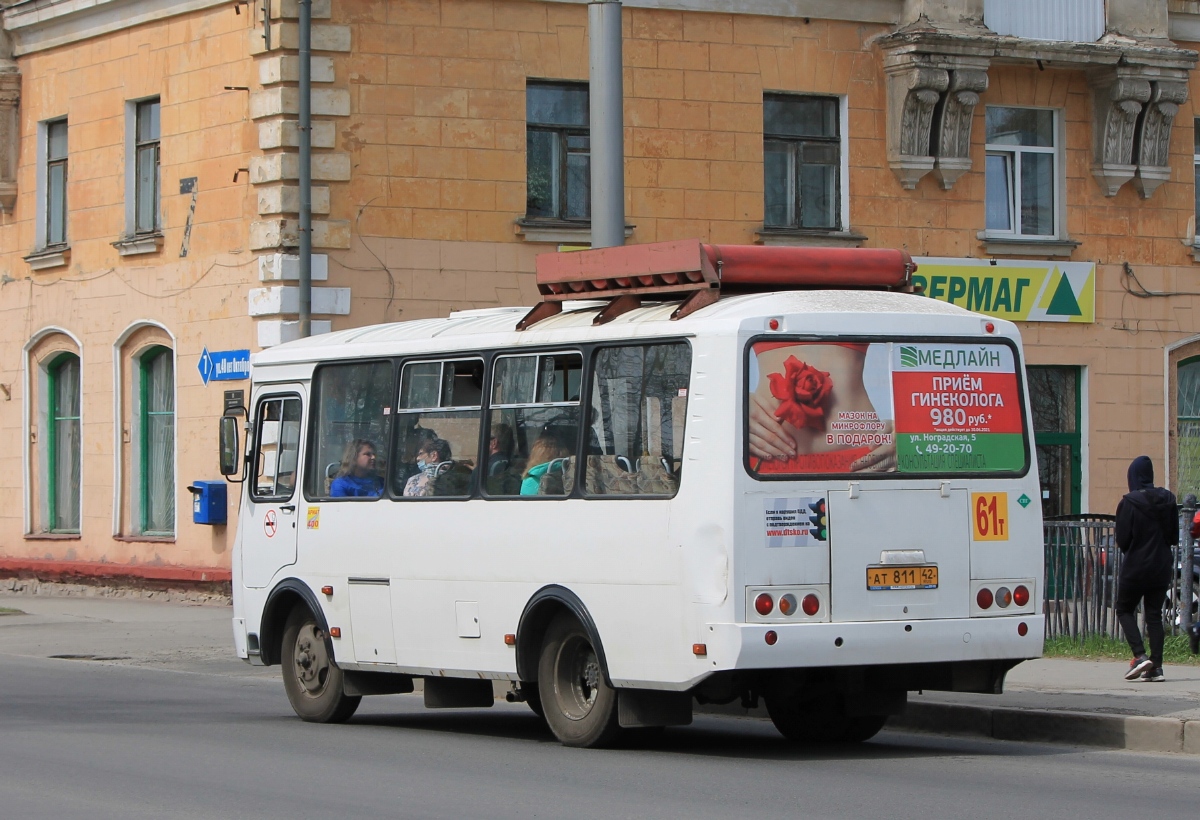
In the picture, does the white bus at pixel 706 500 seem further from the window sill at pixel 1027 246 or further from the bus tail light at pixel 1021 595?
the window sill at pixel 1027 246

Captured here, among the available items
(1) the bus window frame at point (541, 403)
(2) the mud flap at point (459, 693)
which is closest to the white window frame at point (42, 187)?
(2) the mud flap at point (459, 693)

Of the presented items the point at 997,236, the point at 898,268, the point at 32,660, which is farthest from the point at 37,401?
the point at 898,268

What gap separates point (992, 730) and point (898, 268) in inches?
115

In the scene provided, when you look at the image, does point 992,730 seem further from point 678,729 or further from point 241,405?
point 241,405

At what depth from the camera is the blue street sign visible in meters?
22.7

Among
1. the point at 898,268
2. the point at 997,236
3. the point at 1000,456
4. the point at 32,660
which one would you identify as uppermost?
the point at 997,236

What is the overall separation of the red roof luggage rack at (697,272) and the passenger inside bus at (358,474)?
1.59 meters

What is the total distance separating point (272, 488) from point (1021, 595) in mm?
5367

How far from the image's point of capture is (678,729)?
42.0 feet

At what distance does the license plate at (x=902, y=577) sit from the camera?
34.9 feet

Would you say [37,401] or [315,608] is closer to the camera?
[315,608]

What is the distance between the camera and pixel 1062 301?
24.8 m

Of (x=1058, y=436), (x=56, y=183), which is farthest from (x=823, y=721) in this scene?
(x=56, y=183)

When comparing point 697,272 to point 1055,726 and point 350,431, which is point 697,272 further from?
point 1055,726
